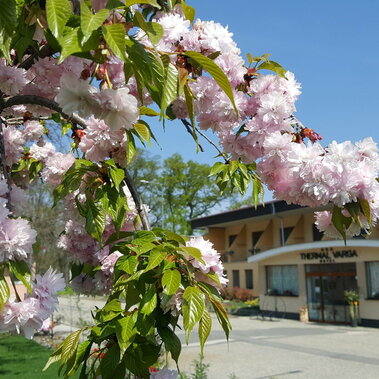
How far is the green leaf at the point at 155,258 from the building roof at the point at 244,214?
19675mm

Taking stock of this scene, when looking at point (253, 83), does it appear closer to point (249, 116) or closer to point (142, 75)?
point (249, 116)

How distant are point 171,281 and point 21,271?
16.8 inches

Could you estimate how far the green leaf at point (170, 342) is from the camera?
1.46 metres

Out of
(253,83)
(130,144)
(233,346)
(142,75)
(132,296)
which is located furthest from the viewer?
(233,346)

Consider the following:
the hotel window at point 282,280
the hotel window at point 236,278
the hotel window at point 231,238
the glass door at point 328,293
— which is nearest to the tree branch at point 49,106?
the glass door at point 328,293

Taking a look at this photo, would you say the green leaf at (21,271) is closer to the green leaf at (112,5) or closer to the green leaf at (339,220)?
the green leaf at (112,5)

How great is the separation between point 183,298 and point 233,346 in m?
13.1

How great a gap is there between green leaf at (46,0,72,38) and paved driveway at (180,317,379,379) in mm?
7966

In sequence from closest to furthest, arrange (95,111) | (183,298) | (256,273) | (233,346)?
(95,111) < (183,298) < (233,346) < (256,273)

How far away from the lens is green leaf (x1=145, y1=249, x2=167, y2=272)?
4.55 feet

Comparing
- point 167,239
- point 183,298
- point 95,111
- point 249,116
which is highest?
point 249,116

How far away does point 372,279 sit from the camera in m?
19.3

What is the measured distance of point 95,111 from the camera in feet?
3.88

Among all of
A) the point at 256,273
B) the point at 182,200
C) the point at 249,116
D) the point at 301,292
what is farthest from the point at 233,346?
the point at 182,200
